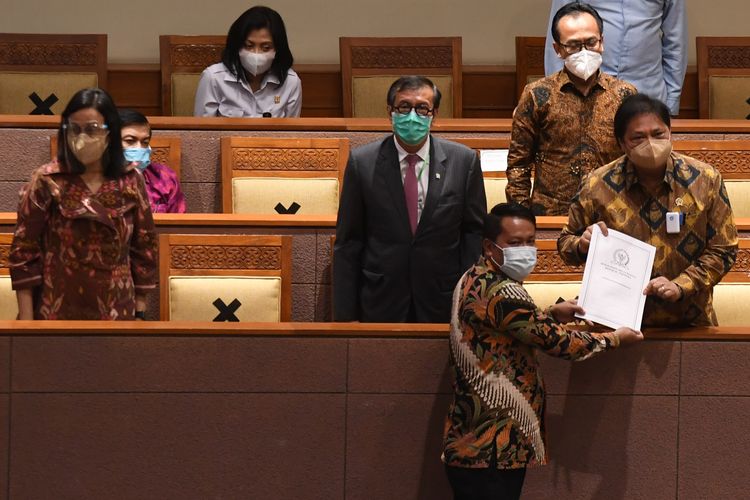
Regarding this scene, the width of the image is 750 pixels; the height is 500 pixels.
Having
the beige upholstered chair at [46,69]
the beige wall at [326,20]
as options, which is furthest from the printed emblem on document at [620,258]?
the beige wall at [326,20]

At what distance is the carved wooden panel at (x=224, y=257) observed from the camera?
3.82 metres

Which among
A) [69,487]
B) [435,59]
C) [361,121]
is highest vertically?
[435,59]

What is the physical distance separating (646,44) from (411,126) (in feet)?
5.56

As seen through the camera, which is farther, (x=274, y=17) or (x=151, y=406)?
(x=274, y=17)

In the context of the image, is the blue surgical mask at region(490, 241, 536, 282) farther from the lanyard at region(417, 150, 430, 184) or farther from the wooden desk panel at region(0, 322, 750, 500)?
the lanyard at region(417, 150, 430, 184)

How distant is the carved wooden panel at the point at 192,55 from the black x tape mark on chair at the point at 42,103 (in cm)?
52

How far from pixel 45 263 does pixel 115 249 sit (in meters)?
0.17

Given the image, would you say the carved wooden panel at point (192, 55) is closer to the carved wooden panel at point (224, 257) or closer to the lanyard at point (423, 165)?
the carved wooden panel at point (224, 257)

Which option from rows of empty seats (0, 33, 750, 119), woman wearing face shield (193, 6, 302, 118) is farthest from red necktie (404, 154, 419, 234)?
rows of empty seats (0, 33, 750, 119)

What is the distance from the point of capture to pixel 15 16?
615 cm

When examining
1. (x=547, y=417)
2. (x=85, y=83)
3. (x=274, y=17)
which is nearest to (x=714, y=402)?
(x=547, y=417)

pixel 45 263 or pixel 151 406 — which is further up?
pixel 45 263

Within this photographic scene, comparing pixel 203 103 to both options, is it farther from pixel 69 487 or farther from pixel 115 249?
pixel 69 487

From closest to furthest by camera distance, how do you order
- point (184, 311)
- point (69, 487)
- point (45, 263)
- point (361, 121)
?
point (69, 487), point (45, 263), point (184, 311), point (361, 121)
